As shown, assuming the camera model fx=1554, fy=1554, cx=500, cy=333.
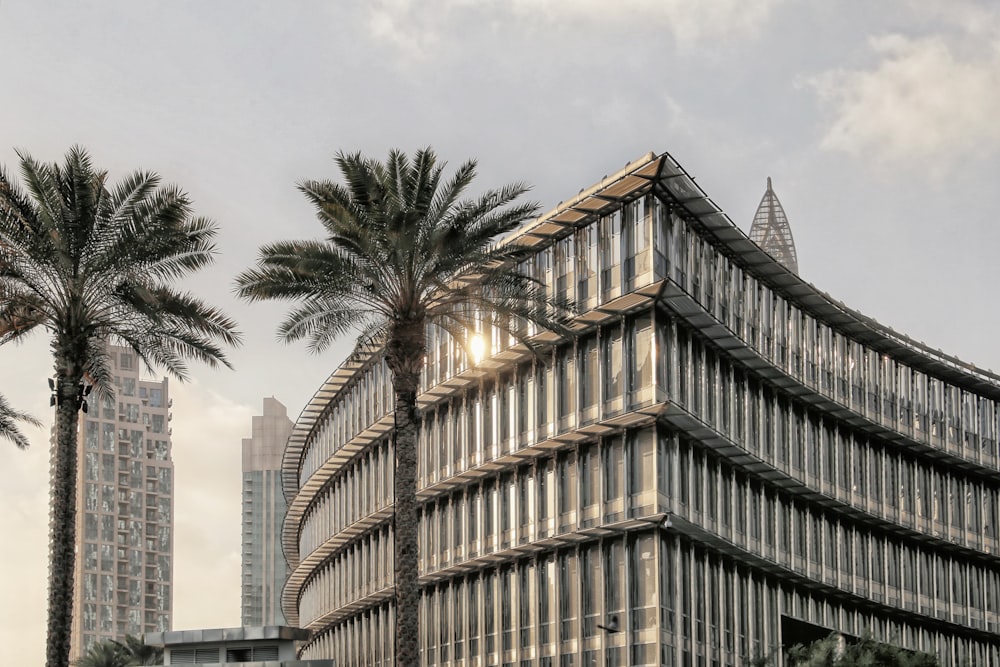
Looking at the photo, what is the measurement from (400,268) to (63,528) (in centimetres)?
986

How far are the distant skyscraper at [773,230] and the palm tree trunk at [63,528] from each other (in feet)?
277

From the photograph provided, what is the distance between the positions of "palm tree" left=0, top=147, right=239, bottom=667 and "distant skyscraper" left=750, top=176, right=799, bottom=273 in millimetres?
82697

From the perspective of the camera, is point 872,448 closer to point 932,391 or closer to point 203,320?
point 932,391

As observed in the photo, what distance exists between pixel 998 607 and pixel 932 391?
11225mm

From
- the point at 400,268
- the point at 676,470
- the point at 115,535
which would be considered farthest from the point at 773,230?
the point at 115,535

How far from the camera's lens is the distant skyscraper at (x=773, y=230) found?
116m

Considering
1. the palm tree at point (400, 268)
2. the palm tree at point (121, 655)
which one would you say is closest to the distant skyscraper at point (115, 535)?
the palm tree at point (121, 655)

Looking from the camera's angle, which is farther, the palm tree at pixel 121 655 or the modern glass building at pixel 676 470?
the palm tree at pixel 121 655

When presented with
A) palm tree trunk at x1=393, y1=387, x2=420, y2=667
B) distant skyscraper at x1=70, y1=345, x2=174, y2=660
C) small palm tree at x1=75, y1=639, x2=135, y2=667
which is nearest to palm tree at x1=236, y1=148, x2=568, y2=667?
palm tree trunk at x1=393, y1=387, x2=420, y2=667

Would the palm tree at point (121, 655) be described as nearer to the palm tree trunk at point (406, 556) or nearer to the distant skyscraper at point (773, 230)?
the palm tree trunk at point (406, 556)

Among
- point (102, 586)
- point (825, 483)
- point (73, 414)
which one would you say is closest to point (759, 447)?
point (825, 483)

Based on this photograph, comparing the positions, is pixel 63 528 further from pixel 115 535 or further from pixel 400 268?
pixel 115 535

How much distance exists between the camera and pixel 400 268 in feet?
123

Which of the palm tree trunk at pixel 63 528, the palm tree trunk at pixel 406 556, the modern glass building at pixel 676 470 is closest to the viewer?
the palm tree trunk at pixel 63 528
